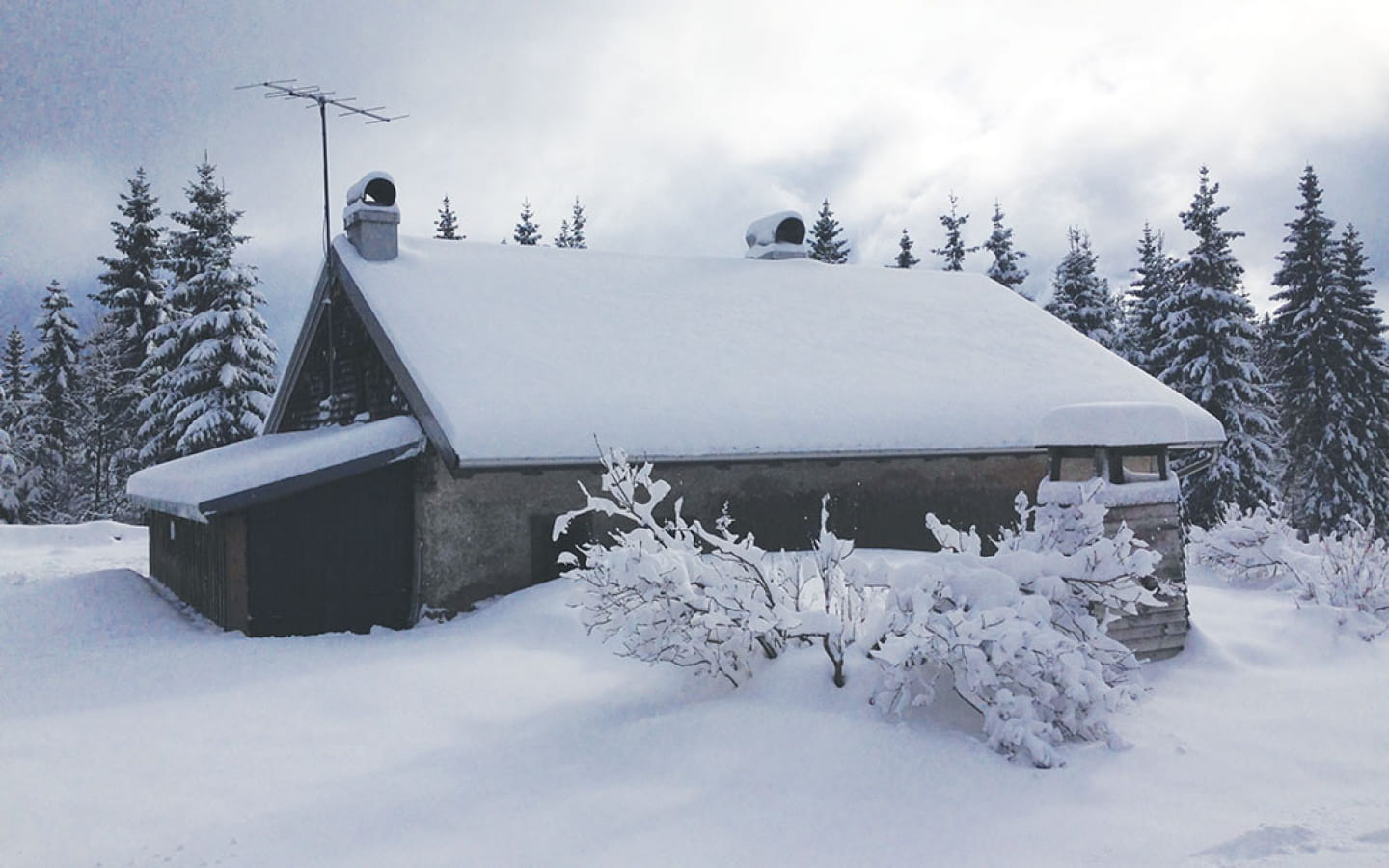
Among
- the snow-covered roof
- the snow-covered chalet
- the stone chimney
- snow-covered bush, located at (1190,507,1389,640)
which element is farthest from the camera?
the stone chimney

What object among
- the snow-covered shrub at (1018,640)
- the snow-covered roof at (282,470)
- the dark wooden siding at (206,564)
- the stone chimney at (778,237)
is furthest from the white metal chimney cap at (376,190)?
the snow-covered shrub at (1018,640)

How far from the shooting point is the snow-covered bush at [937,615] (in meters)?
5.06

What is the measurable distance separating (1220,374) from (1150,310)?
267 inches

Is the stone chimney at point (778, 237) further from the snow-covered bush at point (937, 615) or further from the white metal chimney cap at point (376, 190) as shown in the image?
the snow-covered bush at point (937, 615)

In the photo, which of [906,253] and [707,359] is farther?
[906,253]

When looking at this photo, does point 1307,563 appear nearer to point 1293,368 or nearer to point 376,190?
point 376,190

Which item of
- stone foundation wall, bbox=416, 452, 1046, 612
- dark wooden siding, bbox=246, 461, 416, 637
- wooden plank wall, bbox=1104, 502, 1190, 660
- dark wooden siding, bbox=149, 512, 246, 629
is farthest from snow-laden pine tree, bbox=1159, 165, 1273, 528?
dark wooden siding, bbox=149, 512, 246, 629

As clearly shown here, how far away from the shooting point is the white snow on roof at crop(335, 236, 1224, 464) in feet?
37.2

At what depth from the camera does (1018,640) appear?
5.00m

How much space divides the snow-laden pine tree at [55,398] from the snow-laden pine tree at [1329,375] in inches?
1742

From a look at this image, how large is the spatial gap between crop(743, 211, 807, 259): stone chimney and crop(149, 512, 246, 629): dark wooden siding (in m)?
11.8

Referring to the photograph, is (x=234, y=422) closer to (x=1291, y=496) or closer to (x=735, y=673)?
(x=735, y=673)

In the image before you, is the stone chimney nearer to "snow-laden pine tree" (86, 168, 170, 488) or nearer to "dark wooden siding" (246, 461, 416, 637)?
"dark wooden siding" (246, 461, 416, 637)

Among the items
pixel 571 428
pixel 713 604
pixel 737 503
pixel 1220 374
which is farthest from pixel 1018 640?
pixel 1220 374
